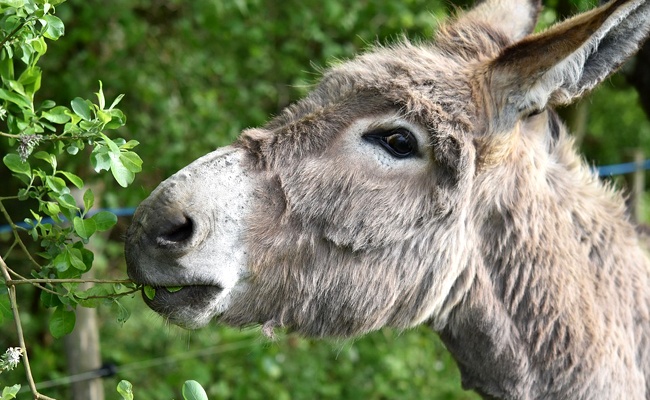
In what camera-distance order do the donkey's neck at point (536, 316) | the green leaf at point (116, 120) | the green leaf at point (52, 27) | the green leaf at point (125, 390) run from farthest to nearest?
the donkey's neck at point (536, 316)
the green leaf at point (116, 120)
the green leaf at point (52, 27)
the green leaf at point (125, 390)

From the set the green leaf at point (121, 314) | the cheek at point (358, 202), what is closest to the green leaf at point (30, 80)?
the green leaf at point (121, 314)

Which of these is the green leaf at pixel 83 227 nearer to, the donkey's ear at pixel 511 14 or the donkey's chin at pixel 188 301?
the donkey's chin at pixel 188 301

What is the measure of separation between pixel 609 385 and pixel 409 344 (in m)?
3.43

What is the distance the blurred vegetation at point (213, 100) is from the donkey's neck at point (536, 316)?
257 centimetres

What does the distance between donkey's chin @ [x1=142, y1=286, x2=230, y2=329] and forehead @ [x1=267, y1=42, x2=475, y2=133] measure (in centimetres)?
70

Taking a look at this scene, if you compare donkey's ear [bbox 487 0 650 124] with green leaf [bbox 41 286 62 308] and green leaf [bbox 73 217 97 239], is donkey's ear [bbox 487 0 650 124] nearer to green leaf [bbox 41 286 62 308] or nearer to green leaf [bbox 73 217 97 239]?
green leaf [bbox 73 217 97 239]

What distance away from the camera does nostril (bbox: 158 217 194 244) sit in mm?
2075

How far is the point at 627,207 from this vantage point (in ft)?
10.1

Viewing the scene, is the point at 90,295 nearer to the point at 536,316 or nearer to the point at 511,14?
the point at 536,316

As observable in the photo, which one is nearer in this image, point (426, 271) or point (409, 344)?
point (426, 271)

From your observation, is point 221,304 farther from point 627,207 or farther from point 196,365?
point 196,365

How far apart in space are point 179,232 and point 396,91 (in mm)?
939

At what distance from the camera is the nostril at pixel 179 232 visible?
81.7 inches

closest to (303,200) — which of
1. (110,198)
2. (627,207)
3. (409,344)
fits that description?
(627,207)
